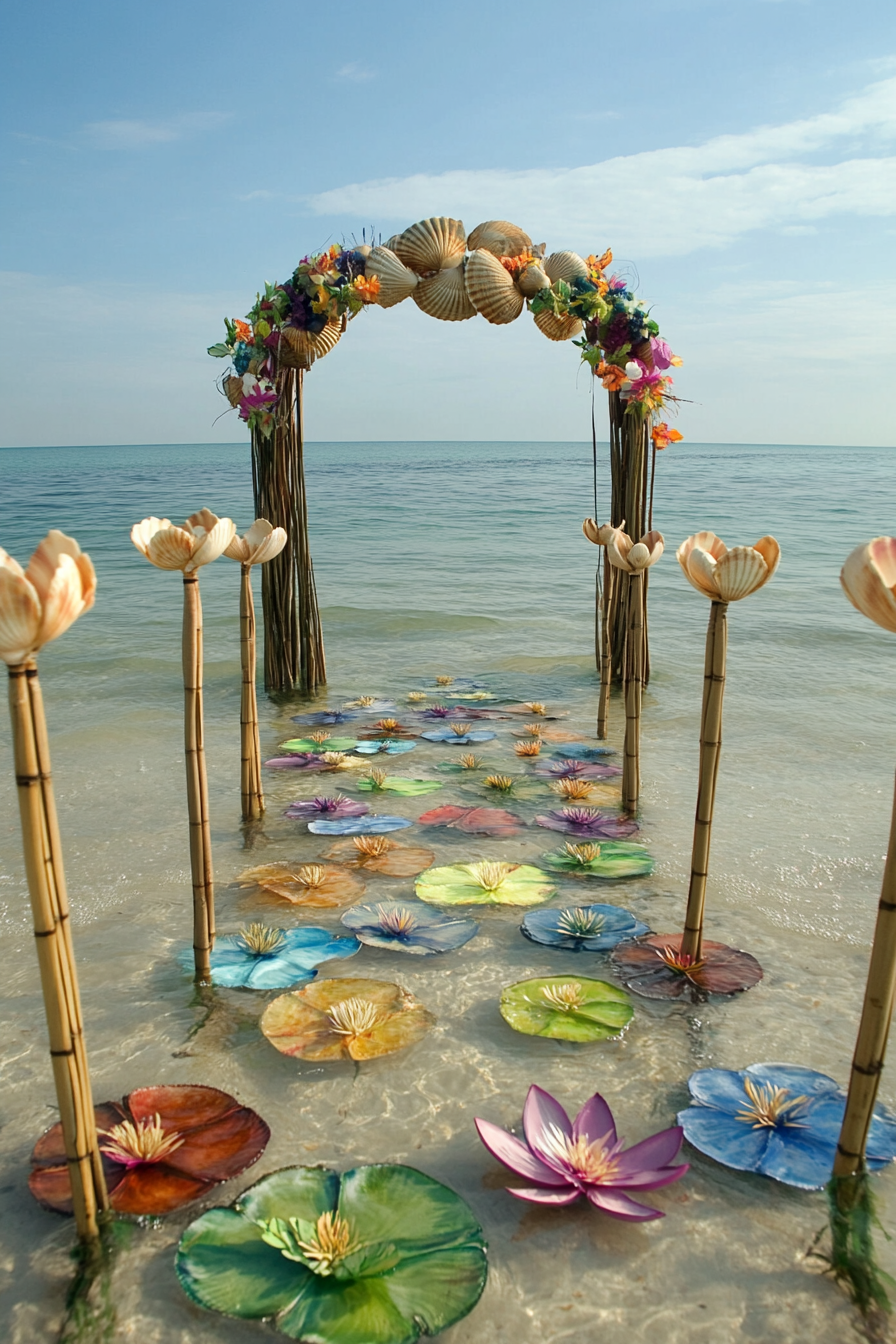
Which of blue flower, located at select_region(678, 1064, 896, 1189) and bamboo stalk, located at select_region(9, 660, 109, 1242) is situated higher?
bamboo stalk, located at select_region(9, 660, 109, 1242)

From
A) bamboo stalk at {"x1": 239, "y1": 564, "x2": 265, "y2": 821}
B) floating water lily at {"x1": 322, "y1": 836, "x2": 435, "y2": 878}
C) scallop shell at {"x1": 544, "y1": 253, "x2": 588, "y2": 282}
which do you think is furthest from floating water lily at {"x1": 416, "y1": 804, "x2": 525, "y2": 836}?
scallop shell at {"x1": 544, "y1": 253, "x2": 588, "y2": 282}

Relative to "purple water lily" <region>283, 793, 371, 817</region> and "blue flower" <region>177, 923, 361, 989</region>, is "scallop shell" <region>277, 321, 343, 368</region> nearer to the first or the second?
"purple water lily" <region>283, 793, 371, 817</region>

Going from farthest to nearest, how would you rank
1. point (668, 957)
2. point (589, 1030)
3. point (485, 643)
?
point (485, 643)
point (668, 957)
point (589, 1030)

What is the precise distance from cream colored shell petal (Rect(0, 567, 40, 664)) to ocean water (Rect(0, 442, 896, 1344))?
109cm

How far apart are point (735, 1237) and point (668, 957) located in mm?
909

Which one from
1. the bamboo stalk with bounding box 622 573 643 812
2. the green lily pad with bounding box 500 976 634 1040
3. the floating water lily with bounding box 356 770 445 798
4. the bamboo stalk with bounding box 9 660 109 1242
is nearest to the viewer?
the bamboo stalk with bounding box 9 660 109 1242

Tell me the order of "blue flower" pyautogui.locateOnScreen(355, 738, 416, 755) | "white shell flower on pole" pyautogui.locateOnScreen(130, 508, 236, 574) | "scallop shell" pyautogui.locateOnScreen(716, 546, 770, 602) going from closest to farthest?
1. "scallop shell" pyautogui.locateOnScreen(716, 546, 770, 602)
2. "white shell flower on pole" pyautogui.locateOnScreen(130, 508, 236, 574)
3. "blue flower" pyautogui.locateOnScreen(355, 738, 416, 755)

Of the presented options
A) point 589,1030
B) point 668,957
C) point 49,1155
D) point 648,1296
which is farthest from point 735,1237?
point 49,1155

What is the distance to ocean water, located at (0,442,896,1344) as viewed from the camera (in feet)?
5.12

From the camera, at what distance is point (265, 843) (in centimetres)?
355

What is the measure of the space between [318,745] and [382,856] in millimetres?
1536

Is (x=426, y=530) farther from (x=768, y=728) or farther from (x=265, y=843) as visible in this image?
(x=265, y=843)

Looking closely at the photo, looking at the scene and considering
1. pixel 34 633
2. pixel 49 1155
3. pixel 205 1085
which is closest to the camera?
pixel 34 633

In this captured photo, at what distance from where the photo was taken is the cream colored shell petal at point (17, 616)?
4.25ft
